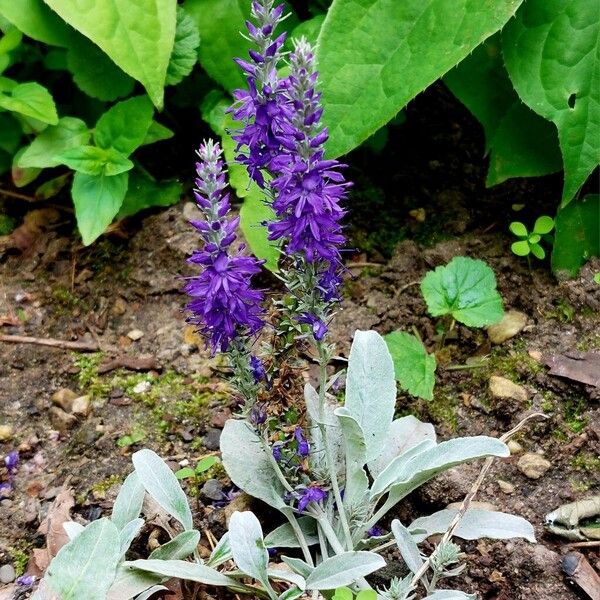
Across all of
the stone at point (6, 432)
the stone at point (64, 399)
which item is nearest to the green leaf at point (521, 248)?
the stone at point (64, 399)

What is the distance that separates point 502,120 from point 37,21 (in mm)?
1776

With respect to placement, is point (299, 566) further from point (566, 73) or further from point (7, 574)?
point (566, 73)

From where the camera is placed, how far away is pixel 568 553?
7.41 ft

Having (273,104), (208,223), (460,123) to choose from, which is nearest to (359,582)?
(208,223)

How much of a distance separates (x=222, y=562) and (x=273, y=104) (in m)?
1.22

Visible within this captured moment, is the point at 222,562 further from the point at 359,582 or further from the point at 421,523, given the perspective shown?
the point at 421,523

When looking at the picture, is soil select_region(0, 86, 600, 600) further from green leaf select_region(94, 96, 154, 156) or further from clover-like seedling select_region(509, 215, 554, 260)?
green leaf select_region(94, 96, 154, 156)

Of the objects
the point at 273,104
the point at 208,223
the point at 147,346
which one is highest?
the point at 273,104

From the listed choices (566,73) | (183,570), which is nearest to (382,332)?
(566,73)

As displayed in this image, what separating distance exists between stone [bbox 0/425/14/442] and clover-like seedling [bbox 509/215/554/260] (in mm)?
1838

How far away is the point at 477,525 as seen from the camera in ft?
6.91

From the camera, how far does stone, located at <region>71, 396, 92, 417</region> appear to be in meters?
2.74

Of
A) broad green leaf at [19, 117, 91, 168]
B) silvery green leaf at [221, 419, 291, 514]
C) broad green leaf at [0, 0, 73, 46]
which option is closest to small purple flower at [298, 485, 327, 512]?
silvery green leaf at [221, 419, 291, 514]

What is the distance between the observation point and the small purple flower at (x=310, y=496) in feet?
6.95
